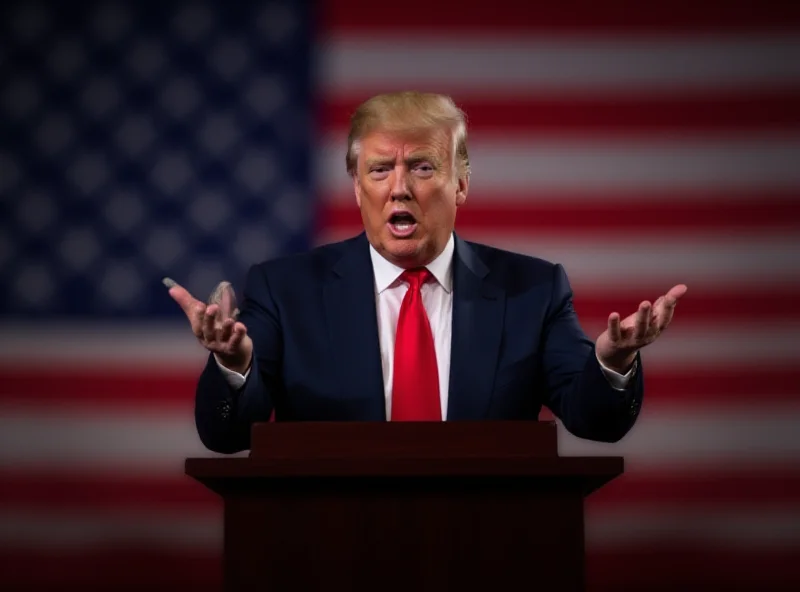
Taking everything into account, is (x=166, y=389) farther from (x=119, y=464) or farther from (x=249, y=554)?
(x=249, y=554)

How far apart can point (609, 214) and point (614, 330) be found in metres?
1.56

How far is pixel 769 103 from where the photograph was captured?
3.15m

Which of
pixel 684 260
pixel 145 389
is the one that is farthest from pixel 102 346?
pixel 684 260

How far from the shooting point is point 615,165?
10.3ft

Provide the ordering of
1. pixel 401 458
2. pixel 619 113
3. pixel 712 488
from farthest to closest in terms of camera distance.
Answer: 1. pixel 619 113
2. pixel 712 488
3. pixel 401 458

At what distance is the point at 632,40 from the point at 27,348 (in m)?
2.07

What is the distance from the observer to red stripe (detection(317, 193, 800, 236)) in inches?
122

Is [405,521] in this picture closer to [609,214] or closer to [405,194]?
[405,194]

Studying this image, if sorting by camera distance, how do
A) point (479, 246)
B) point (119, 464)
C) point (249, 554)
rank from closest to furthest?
point (249, 554) < point (479, 246) < point (119, 464)

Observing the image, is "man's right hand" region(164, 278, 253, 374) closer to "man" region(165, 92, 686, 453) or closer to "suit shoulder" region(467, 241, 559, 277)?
"man" region(165, 92, 686, 453)

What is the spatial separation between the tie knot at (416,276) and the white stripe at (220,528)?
1.22 meters

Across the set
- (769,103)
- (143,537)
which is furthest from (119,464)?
(769,103)

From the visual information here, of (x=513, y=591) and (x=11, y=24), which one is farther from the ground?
(x=11, y=24)

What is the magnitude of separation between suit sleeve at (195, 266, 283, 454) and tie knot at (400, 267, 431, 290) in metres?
0.29
